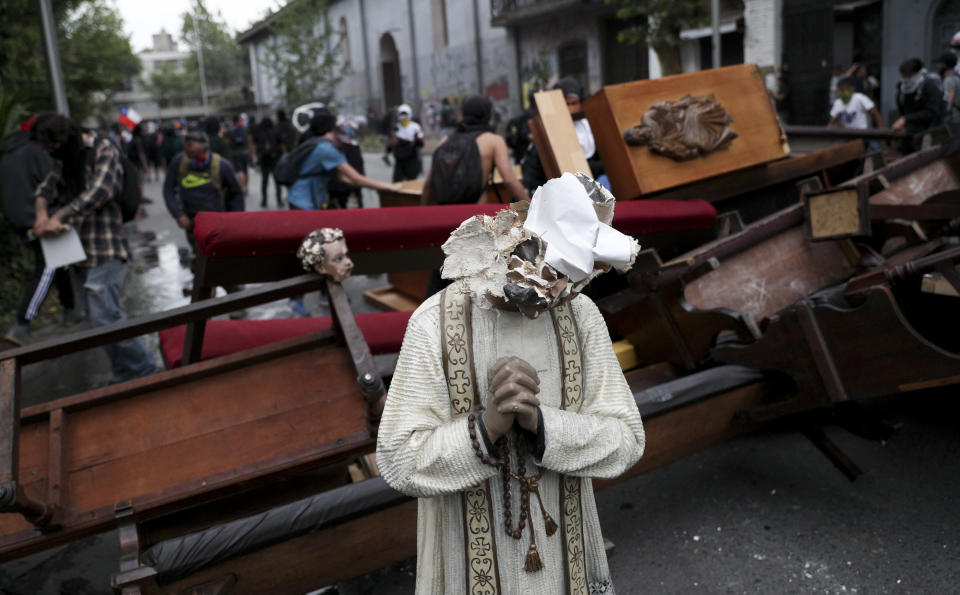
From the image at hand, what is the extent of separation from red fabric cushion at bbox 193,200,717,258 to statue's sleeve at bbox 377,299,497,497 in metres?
1.57

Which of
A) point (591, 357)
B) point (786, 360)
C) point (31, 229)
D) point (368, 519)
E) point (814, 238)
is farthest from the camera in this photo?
point (31, 229)

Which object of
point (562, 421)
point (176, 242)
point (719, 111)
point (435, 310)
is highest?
point (719, 111)

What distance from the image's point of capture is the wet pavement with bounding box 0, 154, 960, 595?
297 cm

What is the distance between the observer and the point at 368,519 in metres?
2.57

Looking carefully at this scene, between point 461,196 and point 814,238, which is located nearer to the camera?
point 814,238

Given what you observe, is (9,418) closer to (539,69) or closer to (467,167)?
(467,167)

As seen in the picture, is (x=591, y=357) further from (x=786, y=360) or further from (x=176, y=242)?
(x=176, y=242)

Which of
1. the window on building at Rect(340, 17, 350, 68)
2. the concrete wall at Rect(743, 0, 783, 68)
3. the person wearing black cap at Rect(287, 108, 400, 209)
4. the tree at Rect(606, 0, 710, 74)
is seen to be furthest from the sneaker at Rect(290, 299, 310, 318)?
the window on building at Rect(340, 17, 350, 68)

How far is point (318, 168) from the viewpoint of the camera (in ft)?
20.9

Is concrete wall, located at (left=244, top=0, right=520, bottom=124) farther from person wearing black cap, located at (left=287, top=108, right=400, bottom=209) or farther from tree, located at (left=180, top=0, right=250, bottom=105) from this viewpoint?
tree, located at (left=180, top=0, right=250, bottom=105)

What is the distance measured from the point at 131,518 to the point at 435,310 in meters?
1.40

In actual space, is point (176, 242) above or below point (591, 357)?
below

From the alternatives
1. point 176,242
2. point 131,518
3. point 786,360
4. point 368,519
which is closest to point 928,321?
point 786,360

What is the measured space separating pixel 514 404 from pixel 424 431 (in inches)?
9.3
